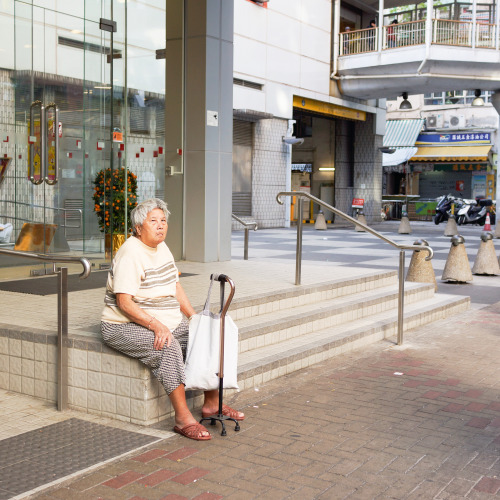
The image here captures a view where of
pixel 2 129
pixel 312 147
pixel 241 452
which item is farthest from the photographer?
pixel 312 147

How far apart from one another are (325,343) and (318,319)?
1.91ft

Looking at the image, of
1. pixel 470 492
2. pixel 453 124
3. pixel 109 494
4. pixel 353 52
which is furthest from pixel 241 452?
pixel 453 124

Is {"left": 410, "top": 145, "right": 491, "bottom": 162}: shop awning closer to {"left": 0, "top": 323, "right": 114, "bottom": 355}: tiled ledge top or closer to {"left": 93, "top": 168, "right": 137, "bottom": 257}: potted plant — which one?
{"left": 93, "top": 168, "right": 137, "bottom": 257}: potted plant

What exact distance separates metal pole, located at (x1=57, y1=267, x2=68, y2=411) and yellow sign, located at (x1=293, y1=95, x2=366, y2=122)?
22.8 metres

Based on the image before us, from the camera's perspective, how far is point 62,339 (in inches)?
189

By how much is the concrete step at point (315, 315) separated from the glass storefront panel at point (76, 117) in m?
3.28

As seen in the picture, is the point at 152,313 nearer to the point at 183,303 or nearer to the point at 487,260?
the point at 183,303

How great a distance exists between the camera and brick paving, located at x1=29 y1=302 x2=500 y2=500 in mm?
3693

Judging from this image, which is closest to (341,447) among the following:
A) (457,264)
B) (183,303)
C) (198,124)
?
(183,303)

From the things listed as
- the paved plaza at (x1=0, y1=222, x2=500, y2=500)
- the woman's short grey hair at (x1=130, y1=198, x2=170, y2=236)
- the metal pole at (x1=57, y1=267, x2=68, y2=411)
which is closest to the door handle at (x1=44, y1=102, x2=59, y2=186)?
the paved plaza at (x1=0, y1=222, x2=500, y2=500)

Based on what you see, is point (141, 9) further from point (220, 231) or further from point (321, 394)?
point (321, 394)

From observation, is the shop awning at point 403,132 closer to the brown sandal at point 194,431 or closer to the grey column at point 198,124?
the grey column at point 198,124

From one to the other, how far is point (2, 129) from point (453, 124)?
122ft

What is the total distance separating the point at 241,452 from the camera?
165 inches
